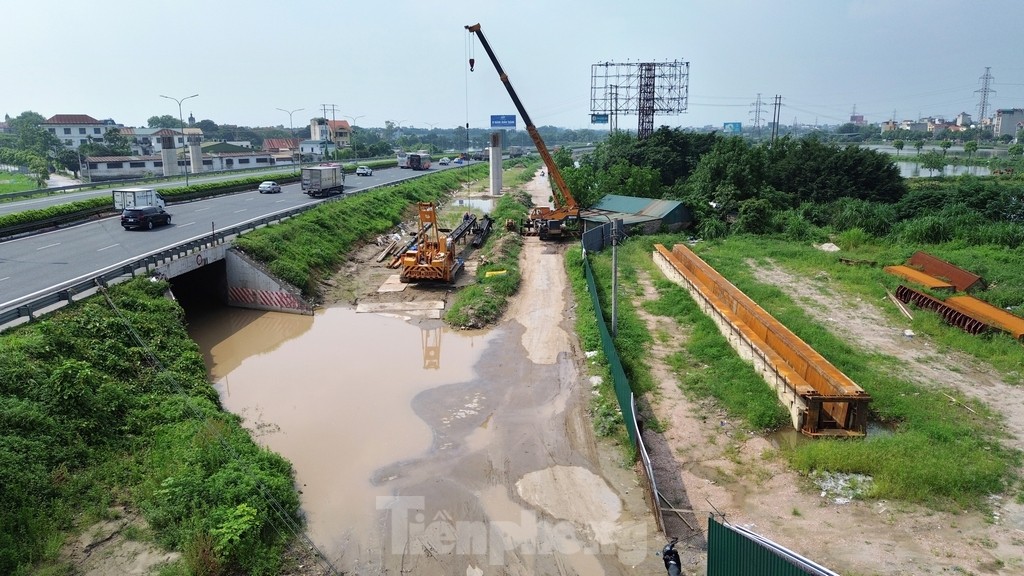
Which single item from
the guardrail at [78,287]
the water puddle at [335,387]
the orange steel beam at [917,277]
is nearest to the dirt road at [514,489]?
the water puddle at [335,387]

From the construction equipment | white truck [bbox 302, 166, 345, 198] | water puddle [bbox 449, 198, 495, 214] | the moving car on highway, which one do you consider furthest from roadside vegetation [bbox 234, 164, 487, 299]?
water puddle [bbox 449, 198, 495, 214]

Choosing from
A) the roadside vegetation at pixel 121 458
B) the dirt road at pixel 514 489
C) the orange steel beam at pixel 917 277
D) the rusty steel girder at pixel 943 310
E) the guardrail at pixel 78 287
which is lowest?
the dirt road at pixel 514 489

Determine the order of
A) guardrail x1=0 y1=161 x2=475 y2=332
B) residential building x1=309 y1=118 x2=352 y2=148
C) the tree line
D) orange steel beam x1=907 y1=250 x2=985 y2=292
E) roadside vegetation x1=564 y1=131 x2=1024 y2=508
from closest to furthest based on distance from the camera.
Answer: roadside vegetation x1=564 y1=131 x2=1024 y2=508
guardrail x1=0 y1=161 x2=475 y2=332
orange steel beam x1=907 y1=250 x2=985 y2=292
the tree line
residential building x1=309 y1=118 x2=352 y2=148

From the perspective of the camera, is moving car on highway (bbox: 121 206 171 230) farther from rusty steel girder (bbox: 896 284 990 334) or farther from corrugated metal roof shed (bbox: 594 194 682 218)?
rusty steel girder (bbox: 896 284 990 334)

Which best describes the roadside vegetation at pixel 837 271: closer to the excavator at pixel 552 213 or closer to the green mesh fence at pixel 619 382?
the green mesh fence at pixel 619 382

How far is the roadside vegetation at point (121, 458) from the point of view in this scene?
10250 millimetres

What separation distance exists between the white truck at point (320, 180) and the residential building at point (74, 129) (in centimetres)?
7954

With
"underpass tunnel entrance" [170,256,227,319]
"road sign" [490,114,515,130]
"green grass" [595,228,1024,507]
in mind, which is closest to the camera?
"green grass" [595,228,1024,507]

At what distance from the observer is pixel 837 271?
2833 cm

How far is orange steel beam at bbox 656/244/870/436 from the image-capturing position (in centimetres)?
1405

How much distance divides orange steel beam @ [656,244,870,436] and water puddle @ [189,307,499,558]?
8.38 m

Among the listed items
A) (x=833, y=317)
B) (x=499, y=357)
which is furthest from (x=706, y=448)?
(x=833, y=317)

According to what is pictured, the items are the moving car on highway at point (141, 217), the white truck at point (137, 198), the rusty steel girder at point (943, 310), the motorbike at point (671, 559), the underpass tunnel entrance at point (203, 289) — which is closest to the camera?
the motorbike at point (671, 559)

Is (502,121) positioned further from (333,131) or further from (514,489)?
(514,489)
